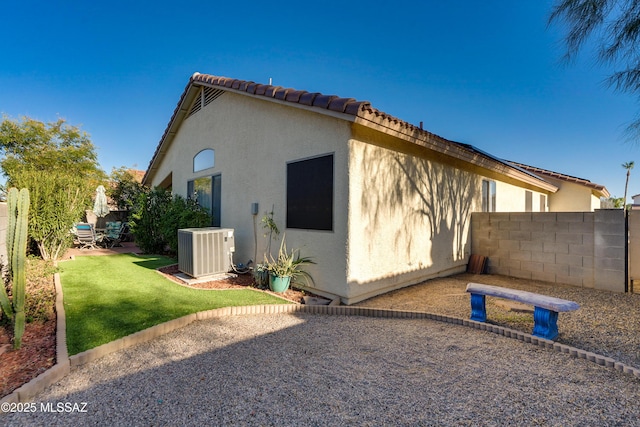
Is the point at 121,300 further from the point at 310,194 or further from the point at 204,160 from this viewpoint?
the point at 204,160

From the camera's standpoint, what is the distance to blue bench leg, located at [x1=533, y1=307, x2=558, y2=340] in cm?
419

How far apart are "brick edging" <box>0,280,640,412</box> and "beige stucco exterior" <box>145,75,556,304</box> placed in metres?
0.75

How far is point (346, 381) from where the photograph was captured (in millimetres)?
3141

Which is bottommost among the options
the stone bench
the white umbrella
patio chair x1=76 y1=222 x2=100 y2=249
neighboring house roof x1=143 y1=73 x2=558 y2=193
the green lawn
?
the green lawn

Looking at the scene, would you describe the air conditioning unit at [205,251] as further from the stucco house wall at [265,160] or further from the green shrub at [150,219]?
the green shrub at [150,219]

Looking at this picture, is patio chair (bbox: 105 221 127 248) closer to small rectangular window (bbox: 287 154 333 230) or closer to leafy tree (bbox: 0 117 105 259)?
leafy tree (bbox: 0 117 105 259)

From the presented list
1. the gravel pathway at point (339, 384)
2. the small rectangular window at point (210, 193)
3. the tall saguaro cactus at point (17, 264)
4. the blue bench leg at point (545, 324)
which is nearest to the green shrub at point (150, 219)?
the small rectangular window at point (210, 193)

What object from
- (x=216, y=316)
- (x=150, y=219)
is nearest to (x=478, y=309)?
(x=216, y=316)

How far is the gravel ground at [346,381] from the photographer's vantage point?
2555mm

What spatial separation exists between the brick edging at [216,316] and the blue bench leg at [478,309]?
26 cm

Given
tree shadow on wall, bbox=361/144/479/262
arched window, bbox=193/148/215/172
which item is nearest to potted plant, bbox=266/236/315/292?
tree shadow on wall, bbox=361/144/479/262

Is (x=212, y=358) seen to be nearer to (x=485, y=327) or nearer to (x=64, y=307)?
(x=64, y=307)

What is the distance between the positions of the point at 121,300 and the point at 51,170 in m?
24.8

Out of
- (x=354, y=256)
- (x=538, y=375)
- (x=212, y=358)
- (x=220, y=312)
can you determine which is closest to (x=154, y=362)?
(x=212, y=358)
